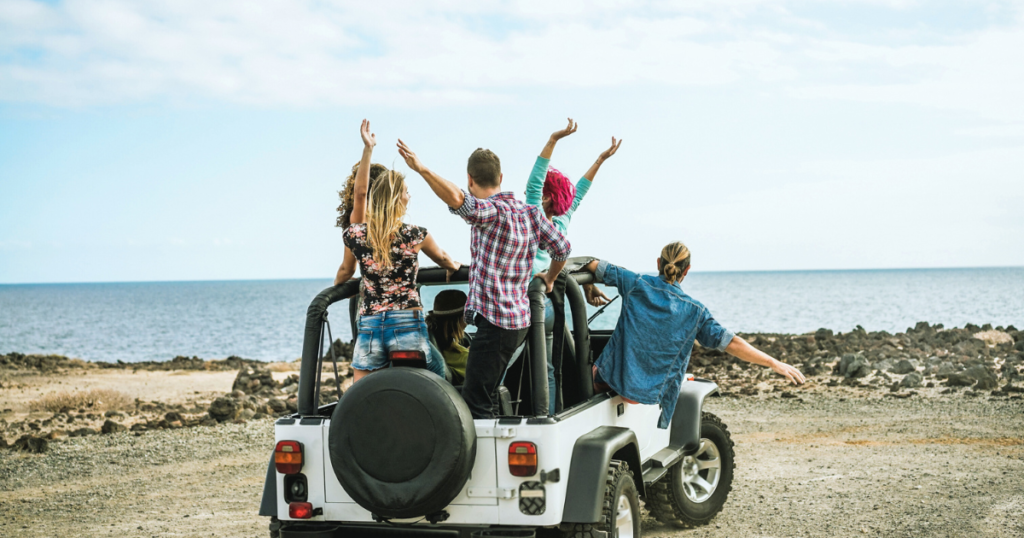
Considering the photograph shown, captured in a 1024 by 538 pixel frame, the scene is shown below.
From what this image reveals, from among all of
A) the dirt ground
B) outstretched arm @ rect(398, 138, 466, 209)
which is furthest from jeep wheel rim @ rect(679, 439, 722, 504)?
outstretched arm @ rect(398, 138, 466, 209)

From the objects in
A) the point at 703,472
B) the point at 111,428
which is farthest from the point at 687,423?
the point at 111,428

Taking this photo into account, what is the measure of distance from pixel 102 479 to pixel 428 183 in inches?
288

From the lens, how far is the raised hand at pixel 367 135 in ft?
16.8

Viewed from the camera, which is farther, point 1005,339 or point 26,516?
point 1005,339

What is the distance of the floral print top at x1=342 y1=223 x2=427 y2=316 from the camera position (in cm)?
497

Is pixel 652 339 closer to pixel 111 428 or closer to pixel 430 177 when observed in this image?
pixel 430 177

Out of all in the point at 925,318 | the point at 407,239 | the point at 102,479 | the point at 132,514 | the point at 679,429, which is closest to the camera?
the point at 407,239

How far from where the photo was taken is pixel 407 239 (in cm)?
498

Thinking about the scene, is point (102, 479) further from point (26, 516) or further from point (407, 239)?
point (407, 239)

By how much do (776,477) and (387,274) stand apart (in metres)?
5.52

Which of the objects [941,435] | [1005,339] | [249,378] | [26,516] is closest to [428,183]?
[26,516]

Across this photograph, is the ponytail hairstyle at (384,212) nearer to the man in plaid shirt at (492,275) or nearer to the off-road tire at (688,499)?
the man in plaid shirt at (492,275)

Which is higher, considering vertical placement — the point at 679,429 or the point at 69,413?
the point at 679,429

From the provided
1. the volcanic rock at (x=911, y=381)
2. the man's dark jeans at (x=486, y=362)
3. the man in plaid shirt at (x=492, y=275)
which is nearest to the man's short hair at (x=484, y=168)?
the man in plaid shirt at (x=492, y=275)
